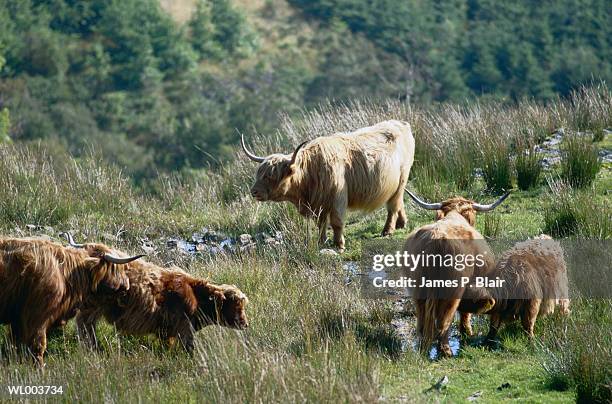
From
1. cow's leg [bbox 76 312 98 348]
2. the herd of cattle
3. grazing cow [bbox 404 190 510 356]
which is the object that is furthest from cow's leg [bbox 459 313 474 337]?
cow's leg [bbox 76 312 98 348]

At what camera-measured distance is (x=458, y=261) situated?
19.1 ft

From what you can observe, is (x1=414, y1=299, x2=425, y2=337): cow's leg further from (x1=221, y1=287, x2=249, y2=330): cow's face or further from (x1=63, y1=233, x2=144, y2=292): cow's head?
(x1=63, y1=233, x2=144, y2=292): cow's head

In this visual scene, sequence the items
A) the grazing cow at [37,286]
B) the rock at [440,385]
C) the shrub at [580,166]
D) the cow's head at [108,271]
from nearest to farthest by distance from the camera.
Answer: the rock at [440,385] → the grazing cow at [37,286] → the cow's head at [108,271] → the shrub at [580,166]

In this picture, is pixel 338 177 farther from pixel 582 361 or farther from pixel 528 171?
pixel 582 361

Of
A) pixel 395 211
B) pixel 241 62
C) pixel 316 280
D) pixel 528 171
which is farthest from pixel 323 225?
pixel 241 62

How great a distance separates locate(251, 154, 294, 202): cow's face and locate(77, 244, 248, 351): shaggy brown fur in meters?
2.19


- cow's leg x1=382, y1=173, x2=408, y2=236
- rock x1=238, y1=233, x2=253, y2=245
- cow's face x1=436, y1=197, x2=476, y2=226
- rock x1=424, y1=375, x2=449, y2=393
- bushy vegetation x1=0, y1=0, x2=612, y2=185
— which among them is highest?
cow's face x1=436, y1=197, x2=476, y2=226

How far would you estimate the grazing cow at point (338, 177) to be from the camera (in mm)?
8594

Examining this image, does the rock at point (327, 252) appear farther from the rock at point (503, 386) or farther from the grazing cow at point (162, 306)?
the rock at point (503, 386)

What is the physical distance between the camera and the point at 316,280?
707 centimetres

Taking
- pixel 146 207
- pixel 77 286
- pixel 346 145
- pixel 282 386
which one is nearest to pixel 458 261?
pixel 282 386

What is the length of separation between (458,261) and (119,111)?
1369 inches

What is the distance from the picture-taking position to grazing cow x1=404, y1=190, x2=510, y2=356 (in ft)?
19.0

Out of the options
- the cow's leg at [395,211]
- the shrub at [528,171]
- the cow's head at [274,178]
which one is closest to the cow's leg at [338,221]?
the cow's head at [274,178]
